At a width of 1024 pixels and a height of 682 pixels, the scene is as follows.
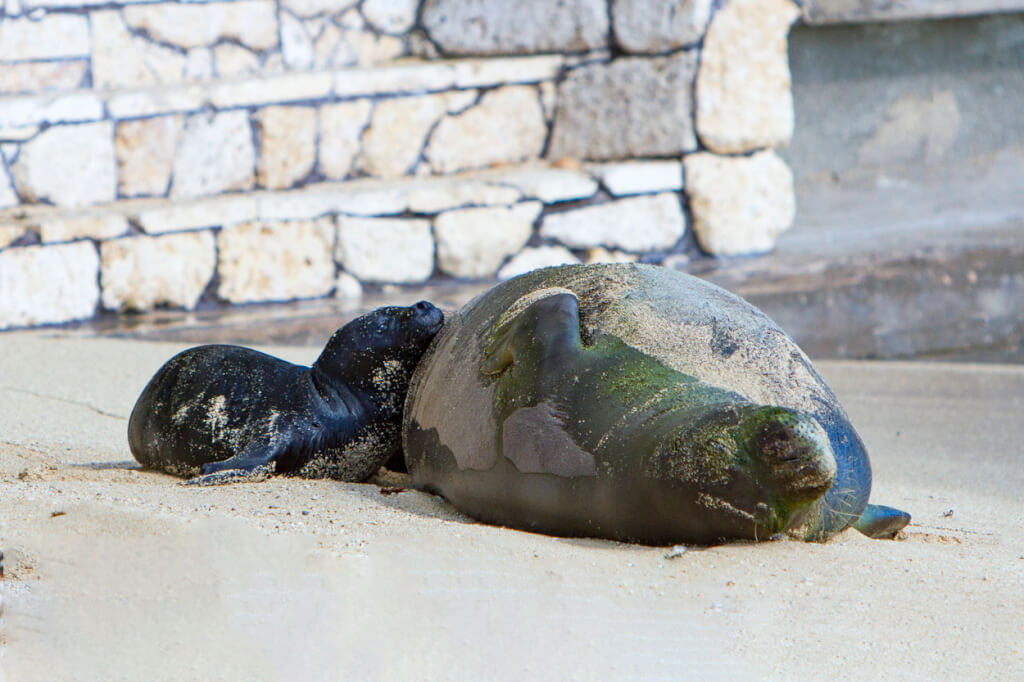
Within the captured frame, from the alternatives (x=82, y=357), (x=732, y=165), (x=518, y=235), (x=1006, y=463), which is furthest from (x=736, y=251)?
(x=82, y=357)

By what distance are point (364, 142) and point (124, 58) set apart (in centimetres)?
141

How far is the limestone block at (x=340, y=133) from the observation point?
627 cm

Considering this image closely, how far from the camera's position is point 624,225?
6527 millimetres

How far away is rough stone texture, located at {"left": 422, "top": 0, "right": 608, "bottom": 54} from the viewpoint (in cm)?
652

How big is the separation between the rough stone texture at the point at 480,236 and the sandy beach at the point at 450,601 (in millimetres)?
3939

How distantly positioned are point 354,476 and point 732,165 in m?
4.47

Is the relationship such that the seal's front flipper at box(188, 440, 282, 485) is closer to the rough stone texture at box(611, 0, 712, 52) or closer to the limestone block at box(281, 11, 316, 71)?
the limestone block at box(281, 11, 316, 71)

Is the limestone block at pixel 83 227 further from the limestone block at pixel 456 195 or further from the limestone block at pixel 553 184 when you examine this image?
the limestone block at pixel 553 184

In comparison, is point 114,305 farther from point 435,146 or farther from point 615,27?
point 615,27

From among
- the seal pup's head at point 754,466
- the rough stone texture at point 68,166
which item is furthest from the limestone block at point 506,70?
the seal pup's head at point 754,466

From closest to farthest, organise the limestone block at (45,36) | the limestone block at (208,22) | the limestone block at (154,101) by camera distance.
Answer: the limestone block at (154,101), the limestone block at (45,36), the limestone block at (208,22)

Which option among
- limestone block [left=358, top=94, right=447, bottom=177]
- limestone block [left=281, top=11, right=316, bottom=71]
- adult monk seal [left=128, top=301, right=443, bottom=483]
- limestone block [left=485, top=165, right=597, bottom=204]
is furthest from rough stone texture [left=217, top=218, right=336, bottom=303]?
adult monk seal [left=128, top=301, right=443, bottom=483]

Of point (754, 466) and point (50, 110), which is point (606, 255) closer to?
point (50, 110)

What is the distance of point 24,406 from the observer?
3.76 m
